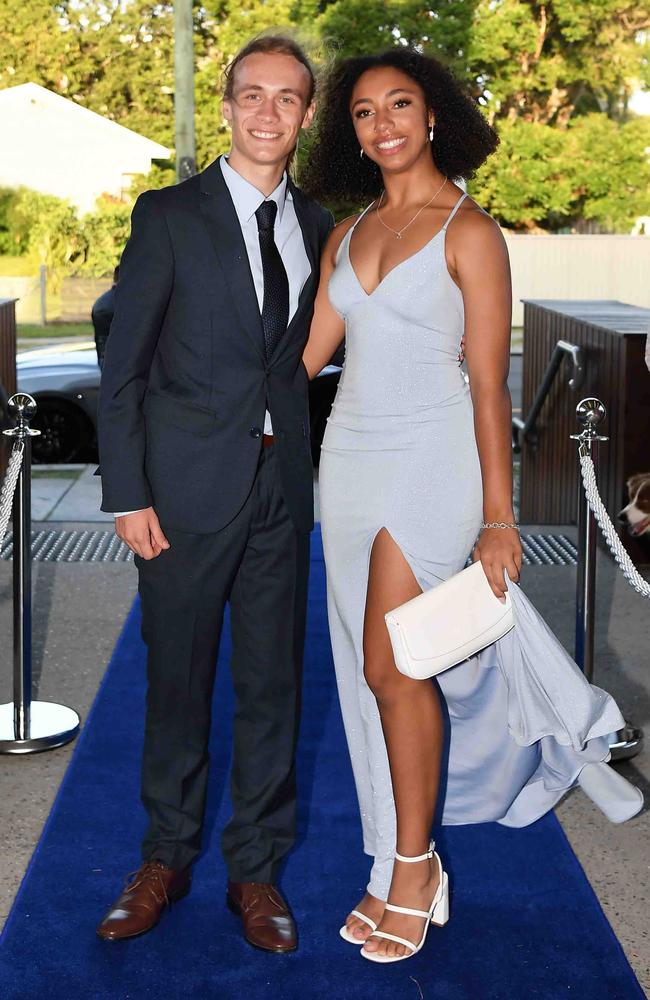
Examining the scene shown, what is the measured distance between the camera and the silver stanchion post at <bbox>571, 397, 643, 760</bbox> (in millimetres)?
4750

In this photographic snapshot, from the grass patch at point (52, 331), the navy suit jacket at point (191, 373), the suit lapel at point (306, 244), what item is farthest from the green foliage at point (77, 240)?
the navy suit jacket at point (191, 373)

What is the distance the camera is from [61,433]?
1107cm

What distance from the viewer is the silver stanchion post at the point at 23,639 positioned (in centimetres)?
485

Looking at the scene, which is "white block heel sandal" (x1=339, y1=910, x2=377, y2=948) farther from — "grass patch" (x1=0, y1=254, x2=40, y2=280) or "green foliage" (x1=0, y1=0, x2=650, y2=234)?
"grass patch" (x1=0, y1=254, x2=40, y2=280)

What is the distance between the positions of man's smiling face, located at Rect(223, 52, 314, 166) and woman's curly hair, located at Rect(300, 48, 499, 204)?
0.23 meters

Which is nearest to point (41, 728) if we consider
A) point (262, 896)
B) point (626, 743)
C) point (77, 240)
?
point (262, 896)

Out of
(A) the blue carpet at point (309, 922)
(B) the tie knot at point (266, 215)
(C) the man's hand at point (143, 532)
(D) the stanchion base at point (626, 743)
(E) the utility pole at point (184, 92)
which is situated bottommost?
(D) the stanchion base at point (626, 743)

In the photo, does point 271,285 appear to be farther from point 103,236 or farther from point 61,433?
point 103,236

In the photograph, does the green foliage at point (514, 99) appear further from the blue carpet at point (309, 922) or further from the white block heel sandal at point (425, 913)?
the white block heel sandal at point (425, 913)

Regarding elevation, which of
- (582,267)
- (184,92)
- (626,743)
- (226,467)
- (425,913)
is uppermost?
(184,92)

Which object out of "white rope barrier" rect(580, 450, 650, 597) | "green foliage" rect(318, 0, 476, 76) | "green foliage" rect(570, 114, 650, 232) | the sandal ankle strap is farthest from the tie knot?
"green foliage" rect(570, 114, 650, 232)

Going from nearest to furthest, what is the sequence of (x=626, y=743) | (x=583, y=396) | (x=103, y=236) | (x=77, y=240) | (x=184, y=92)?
(x=626, y=743)
(x=583, y=396)
(x=184, y=92)
(x=103, y=236)
(x=77, y=240)

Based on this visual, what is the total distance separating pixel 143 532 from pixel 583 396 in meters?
5.08

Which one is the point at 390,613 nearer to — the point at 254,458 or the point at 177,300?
the point at 254,458
